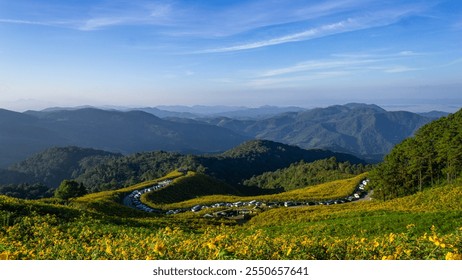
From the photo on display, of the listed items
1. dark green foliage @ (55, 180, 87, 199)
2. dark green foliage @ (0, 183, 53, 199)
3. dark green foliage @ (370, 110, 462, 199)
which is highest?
dark green foliage @ (370, 110, 462, 199)

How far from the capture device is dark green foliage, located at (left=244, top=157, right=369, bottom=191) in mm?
152500

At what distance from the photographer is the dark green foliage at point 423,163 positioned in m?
50.5

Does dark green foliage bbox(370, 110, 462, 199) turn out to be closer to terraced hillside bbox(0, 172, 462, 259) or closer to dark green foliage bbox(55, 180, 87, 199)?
terraced hillside bbox(0, 172, 462, 259)

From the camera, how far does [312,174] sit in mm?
168125

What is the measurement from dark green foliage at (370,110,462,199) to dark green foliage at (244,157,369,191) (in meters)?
81.8

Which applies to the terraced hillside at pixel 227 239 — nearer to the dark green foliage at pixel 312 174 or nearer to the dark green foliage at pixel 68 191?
the dark green foliage at pixel 68 191

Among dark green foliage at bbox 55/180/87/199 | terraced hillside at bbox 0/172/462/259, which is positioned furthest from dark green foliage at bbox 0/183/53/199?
terraced hillside at bbox 0/172/462/259

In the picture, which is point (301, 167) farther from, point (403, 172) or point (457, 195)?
point (457, 195)

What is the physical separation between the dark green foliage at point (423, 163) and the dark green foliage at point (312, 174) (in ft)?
269

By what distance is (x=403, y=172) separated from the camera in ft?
188

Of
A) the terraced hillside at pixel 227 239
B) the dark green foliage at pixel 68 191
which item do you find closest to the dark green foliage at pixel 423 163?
the terraced hillside at pixel 227 239

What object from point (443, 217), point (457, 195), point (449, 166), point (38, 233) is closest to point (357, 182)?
point (449, 166)
